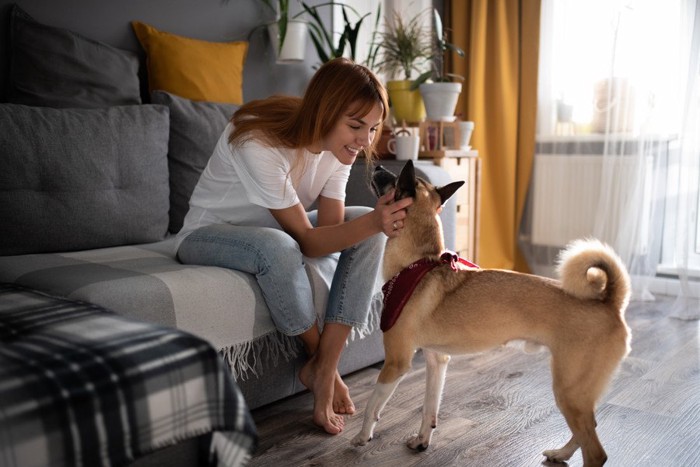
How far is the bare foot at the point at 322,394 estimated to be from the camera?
1.75m

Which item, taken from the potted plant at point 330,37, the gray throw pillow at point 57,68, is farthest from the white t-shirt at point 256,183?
the potted plant at point 330,37

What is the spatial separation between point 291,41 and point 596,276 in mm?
2057

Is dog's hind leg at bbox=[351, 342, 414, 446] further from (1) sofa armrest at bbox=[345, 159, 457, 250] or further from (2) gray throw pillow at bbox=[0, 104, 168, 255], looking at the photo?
(2) gray throw pillow at bbox=[0, 104, 168, 255]

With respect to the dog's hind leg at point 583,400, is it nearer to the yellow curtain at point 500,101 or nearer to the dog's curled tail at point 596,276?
the dog's curled tail at point 596,276

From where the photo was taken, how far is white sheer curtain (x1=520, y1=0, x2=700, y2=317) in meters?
3.22

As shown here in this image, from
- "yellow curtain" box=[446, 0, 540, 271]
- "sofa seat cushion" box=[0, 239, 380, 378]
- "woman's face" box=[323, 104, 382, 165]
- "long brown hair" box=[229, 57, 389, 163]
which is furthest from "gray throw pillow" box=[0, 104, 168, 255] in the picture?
"yellow curtain" box=[446, 0, 540, 271]

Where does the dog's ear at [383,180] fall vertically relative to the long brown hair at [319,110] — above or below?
below

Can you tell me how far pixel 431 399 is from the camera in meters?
1.67

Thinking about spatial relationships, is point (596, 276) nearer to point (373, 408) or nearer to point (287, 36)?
point (373, 408)

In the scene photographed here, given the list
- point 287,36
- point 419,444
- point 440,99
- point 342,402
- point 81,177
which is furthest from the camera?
point 440,99

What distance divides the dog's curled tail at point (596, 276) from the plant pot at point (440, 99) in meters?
1.85

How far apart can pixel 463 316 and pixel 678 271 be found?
226cm

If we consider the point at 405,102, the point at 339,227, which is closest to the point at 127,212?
the point at 339,227

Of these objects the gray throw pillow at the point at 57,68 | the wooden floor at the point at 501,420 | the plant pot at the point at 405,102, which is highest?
the gray throw pillow at the point at 57,68
